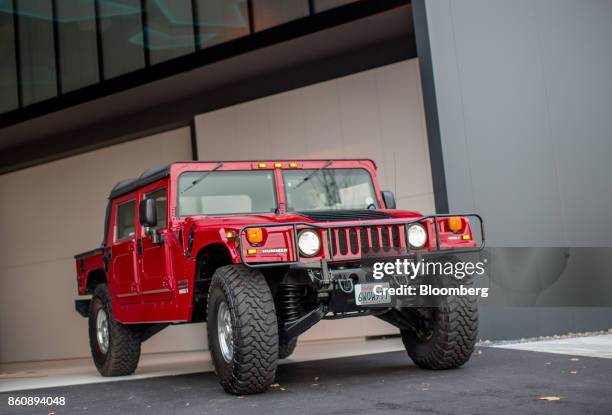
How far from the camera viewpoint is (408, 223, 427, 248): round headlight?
6.85m

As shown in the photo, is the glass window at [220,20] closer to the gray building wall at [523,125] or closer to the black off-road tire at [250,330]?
the gray building wall at [523,125]

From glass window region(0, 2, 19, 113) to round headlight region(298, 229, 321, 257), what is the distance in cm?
1494

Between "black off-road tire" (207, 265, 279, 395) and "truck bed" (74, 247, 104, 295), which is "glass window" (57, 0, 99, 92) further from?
"black off-road tire" (207, 265, 279, 395)

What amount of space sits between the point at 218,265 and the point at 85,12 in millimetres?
12957

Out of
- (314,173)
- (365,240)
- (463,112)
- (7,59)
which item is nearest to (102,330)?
(314,173)

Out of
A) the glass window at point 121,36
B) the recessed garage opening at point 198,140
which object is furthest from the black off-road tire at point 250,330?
the glass window at point 121,36

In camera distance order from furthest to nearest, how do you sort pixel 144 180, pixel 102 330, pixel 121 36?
1. pixel 121 36
2. pixel 102 330
3. pixel 144 180

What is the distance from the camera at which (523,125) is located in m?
11.0

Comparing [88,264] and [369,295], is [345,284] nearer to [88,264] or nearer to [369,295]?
[369,295]

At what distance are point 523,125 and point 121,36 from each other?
1048 centimetres

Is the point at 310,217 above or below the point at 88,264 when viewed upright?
above

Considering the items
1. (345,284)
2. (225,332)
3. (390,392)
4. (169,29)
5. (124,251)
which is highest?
(169,29)

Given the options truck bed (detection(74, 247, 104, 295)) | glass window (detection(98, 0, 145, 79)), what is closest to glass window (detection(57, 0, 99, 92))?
glass window (detection(98, 0, 145, 79))

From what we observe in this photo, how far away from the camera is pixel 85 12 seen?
1875 cm
